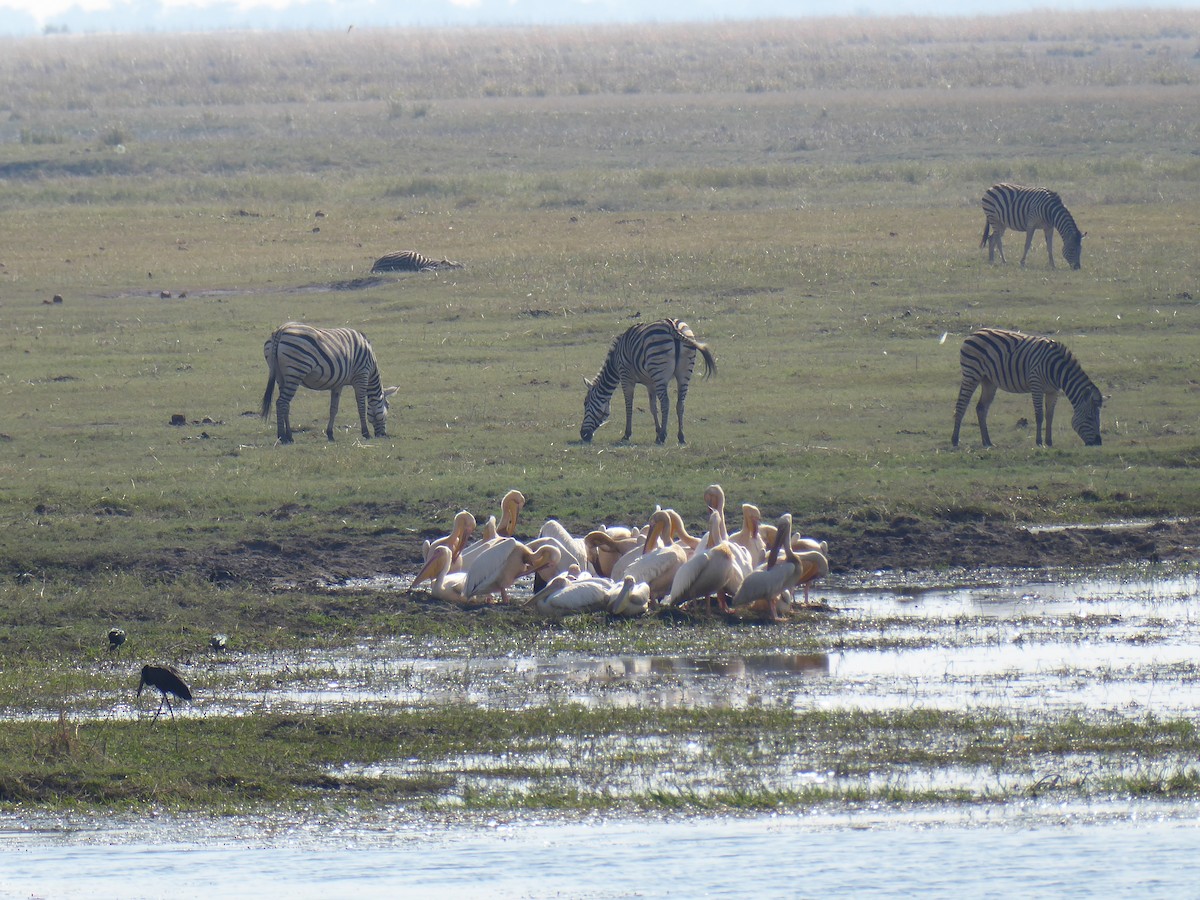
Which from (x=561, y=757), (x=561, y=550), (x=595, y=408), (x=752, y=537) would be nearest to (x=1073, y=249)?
(x=595, y=408)

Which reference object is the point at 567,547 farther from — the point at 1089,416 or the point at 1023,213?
the point at 1023,213

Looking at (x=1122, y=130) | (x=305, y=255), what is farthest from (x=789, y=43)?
(x=305, y=255)

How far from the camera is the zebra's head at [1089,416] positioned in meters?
15.2

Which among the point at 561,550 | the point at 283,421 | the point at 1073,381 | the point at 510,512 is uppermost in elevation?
the point at 1073,381

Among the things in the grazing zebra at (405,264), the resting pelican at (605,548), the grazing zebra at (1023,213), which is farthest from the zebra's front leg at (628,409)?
the grazing zebra at (1023,213)

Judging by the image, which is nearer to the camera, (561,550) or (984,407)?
(561,550)

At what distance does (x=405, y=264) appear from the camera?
25906 millimetres

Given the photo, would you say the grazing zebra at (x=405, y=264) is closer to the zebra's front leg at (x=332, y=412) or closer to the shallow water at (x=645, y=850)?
the zebra's front leg at (x=332, y=412)

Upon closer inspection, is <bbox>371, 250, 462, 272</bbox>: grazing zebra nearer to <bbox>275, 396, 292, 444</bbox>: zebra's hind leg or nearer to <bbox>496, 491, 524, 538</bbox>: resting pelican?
<bbox>275, 396, 292, 444</bbox>: zebra's hind leg

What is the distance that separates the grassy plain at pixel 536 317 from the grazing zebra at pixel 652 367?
0.84 feet

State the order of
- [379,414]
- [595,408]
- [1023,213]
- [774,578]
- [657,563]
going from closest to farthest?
[774,578]
[657,563]
[595,408]
[379,414]
[1023,213]

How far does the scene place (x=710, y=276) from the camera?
2434 cm

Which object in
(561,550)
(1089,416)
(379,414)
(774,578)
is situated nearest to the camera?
(774,578)

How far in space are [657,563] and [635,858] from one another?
3.68 meters
